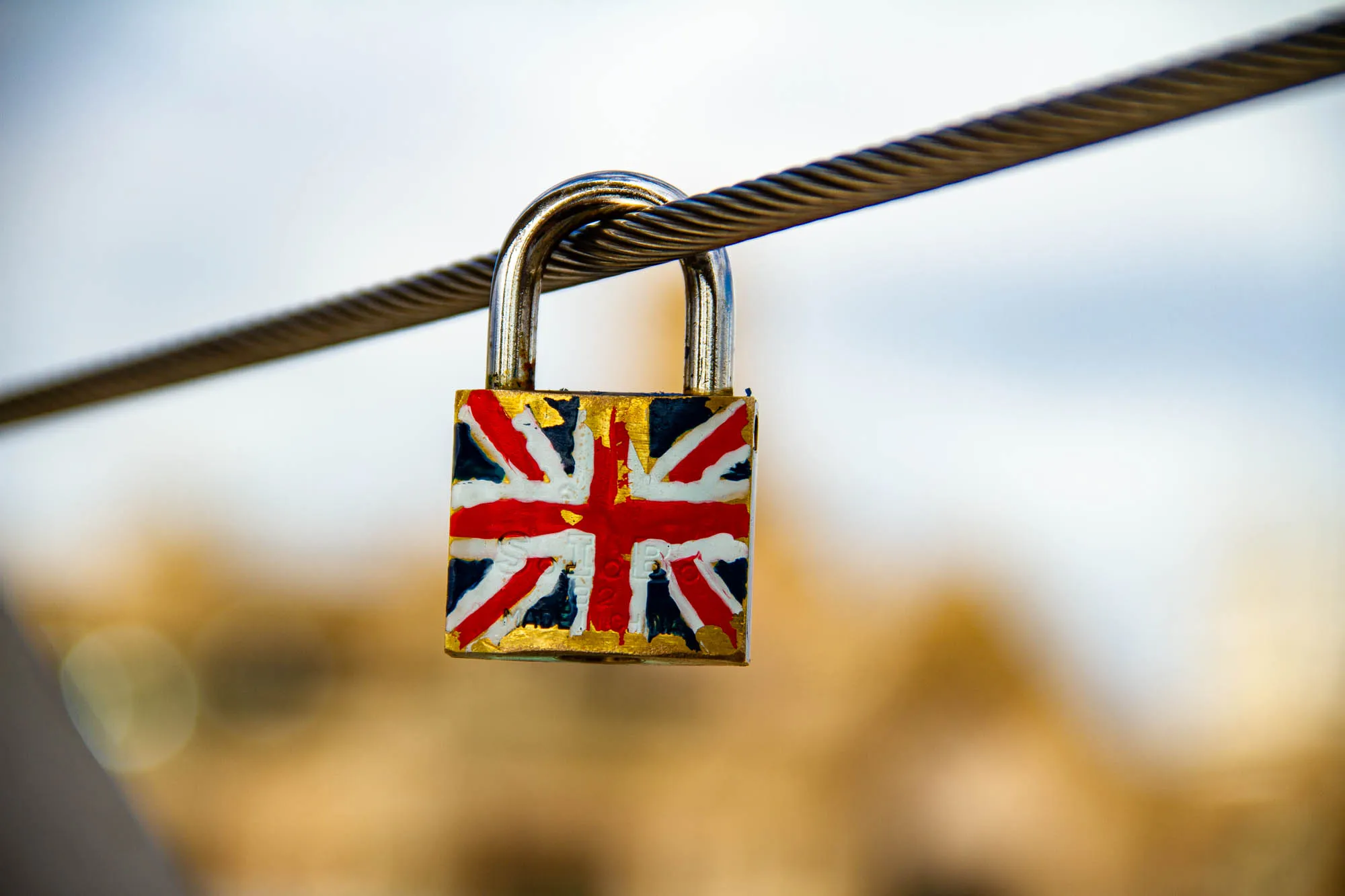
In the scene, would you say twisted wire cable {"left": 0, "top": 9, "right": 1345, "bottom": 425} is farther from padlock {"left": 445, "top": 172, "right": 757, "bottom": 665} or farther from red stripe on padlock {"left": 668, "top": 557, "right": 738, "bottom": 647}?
red stripe on padlock {"left": 668, "top": 557, "right": 738, "bottom": 647}

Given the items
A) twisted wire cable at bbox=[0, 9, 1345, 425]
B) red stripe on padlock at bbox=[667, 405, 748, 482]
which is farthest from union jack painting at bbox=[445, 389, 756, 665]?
twisted wire cable at bbox=[0, 9, 1345, 425]

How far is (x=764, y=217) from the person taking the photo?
0.77 meters

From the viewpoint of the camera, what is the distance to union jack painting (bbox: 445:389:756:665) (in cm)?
85

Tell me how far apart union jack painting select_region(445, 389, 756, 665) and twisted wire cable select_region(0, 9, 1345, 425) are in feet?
0.44

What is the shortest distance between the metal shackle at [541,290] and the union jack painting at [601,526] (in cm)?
7

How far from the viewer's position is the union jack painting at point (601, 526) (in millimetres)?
847

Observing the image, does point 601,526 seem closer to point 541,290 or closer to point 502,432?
point 502,432

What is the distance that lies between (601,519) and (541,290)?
0.73 feet

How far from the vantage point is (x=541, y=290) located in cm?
96

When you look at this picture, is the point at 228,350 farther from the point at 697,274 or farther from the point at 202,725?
the point at 202,725

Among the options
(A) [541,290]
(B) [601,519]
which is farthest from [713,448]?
(A) [541,290]

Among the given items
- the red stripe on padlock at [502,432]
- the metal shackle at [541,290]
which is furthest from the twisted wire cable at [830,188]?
the red stripe on padlock at [502,432]

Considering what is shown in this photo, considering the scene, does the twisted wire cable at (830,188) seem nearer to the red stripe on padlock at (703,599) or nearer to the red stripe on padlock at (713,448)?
the red stripe on padlock at (713,448)

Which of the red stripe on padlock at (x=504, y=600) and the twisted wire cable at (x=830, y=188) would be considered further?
the red stripe on padlock at (x=504, y=600)
